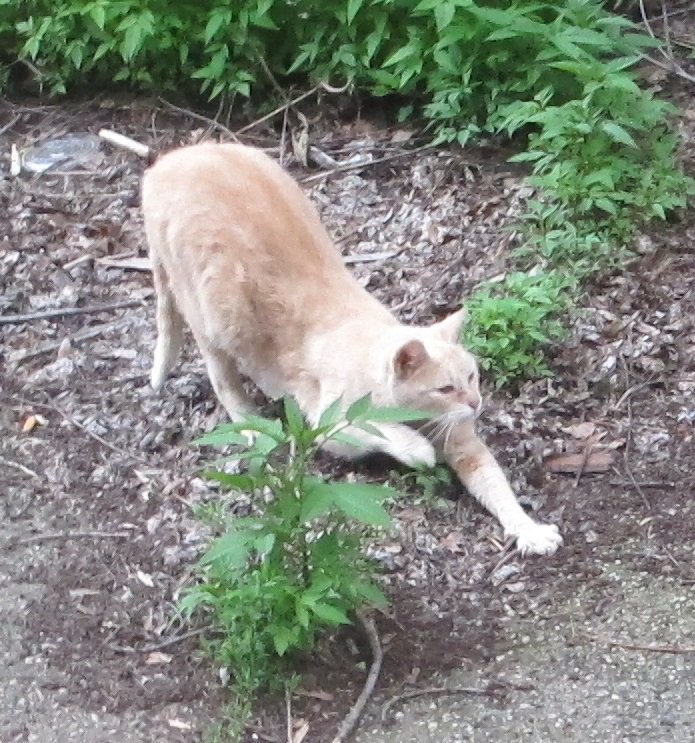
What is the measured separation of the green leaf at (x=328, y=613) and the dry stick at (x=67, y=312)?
2758 mm

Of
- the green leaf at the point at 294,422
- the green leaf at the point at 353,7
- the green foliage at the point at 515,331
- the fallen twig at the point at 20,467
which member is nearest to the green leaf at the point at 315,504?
the green leaf at the point at 294,422

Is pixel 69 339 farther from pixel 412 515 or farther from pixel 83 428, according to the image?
pixel 412 515

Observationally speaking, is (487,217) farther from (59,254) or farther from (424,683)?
(424,683)

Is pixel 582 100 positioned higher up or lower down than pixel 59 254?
higher up

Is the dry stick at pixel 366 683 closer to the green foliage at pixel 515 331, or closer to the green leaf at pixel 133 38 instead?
the green foliage at pixel 515 331

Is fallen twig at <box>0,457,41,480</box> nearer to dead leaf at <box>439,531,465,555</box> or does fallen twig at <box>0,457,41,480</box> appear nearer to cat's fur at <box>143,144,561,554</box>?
cat's fur at <box>143,144,561,554</box>

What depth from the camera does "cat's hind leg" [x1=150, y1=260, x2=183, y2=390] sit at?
18.0ft

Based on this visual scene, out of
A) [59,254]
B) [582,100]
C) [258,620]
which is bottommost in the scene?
[59,254]

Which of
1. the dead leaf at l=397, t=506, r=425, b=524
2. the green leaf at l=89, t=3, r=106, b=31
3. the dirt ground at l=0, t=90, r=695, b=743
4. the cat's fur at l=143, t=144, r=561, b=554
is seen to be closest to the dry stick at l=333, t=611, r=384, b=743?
the dirt ground at l=0, t=90, r=695, b=743

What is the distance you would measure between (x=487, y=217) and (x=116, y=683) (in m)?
3.21

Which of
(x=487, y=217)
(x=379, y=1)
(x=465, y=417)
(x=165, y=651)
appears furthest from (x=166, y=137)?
(x=165, y=651)

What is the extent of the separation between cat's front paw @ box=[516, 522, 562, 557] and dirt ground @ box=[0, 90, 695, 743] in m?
0.06

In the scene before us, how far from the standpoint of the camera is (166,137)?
7387 mm

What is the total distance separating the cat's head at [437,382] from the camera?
15.2 feet
